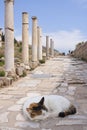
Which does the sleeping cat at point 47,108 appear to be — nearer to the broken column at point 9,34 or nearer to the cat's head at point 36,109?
the cat's head at point 36,109

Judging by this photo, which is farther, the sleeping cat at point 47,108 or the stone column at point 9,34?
the stone column at point 9,34

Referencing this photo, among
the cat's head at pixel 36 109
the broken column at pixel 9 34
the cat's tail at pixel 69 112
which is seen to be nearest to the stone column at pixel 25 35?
the broken column at pixel 9 34

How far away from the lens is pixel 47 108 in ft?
18.8

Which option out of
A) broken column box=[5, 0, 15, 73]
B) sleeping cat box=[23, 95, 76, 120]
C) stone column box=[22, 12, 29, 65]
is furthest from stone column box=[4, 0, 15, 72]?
sleeping cat box=[23, 95, 76, 120]

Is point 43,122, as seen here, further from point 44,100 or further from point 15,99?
point 15,99

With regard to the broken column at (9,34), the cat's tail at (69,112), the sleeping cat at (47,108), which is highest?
the broken column at (9,34)

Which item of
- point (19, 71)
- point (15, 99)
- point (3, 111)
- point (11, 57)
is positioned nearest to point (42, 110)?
point (3, 111)

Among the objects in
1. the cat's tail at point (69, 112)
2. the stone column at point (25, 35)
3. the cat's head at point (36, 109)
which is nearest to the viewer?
the cat's head at point (36, 109)

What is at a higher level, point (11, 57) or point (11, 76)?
point (11, 57)

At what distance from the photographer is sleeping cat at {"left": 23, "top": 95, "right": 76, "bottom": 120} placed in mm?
5604

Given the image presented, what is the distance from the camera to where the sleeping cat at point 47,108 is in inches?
221

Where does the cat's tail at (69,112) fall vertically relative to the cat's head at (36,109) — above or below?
below

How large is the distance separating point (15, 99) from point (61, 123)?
Answer: 2.57 meters

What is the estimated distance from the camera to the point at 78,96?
8352 mm
